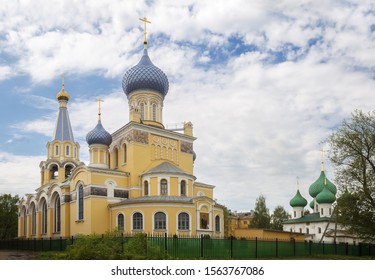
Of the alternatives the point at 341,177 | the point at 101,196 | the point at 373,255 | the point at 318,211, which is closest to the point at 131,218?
the point at 101,196

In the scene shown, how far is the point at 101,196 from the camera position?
3228 centimetres

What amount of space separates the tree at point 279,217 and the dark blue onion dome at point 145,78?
3185cm

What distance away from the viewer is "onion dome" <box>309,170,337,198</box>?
174ft

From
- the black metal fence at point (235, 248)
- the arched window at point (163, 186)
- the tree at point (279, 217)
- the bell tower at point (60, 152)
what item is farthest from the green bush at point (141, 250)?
the tree at point (279, 217)

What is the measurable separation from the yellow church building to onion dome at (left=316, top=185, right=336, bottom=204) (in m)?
17.7

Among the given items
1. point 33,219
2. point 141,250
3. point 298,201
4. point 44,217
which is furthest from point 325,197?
point 141,250

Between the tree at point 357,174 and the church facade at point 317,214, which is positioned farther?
the church facade at point 317,214

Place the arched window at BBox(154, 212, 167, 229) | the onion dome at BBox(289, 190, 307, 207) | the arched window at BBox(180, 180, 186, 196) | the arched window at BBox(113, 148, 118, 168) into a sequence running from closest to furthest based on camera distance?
the arched window at BBox(154, 212, 167, 229), the arched window at BBox(180, 180, 186, 196), the arched window at BBox(113, 148, 118, 168), the onion dome at BBox(289, 190, 307, 207)

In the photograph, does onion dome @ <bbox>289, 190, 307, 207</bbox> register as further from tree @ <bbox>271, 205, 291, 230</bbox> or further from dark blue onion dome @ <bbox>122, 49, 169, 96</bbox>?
dark blue onion dome @ <bbox>122, 49, 169, 96</bbox>

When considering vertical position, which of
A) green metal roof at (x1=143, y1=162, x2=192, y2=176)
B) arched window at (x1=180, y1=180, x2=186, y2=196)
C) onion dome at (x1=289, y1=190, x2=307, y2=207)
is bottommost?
onion dome at (x1=289, y1=190, x2=307, y2=207)

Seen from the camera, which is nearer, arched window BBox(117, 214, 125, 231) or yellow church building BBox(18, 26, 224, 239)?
yellow church building BBox(18, 26, 224, 239)

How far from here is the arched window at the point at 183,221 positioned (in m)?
30.4

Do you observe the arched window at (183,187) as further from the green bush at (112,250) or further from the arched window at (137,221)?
the green bush at (112,250)

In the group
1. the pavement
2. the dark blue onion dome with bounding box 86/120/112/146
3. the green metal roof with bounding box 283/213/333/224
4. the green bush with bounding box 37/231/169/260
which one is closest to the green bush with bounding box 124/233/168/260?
the green bush with bounding box 37/231/169/260
